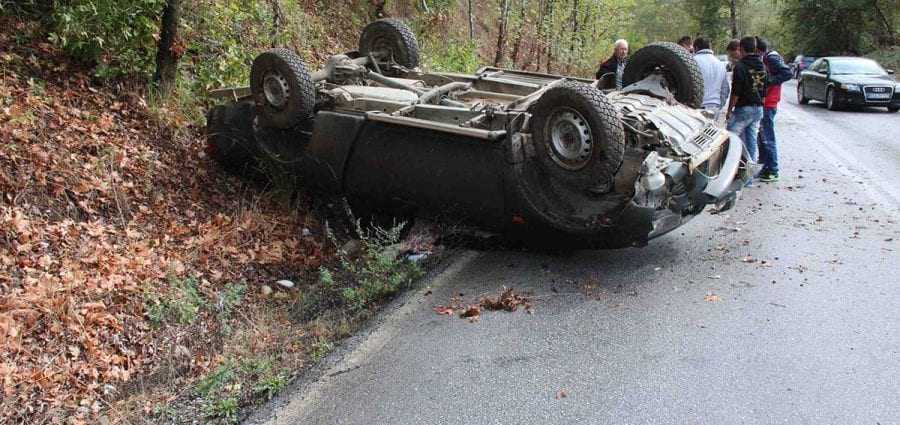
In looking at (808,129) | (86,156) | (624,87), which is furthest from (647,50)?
(808,129)

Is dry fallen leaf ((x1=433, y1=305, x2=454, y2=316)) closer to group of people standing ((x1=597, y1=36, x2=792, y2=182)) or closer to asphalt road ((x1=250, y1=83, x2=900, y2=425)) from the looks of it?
asphalt road ((x1=250, y1=83, x2=900, y2=425))

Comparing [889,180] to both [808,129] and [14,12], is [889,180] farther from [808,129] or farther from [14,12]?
[14,12]

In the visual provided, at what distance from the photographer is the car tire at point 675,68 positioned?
697 centimetres

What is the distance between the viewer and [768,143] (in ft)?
30.1

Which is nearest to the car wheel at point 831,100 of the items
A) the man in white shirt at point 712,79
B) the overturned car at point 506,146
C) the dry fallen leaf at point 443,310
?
the man in white shirt at point 712,79

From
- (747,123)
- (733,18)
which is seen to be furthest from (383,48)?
(733,18)

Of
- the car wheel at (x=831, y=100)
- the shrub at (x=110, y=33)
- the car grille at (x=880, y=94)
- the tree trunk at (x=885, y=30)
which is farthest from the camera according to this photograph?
the tree trunk at (x=885, y=30)

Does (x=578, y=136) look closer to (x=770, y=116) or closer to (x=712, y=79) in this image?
(x=712, y=79)

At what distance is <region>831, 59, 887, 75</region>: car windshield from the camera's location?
18.6 metres

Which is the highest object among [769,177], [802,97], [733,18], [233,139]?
[733,18]

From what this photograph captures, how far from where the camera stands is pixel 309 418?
13.3ft

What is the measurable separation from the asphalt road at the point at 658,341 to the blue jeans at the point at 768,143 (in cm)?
194

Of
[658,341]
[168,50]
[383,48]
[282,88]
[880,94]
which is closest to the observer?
[658,341]

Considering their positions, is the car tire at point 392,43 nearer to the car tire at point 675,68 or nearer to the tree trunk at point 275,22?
the car tire at point 675,68
